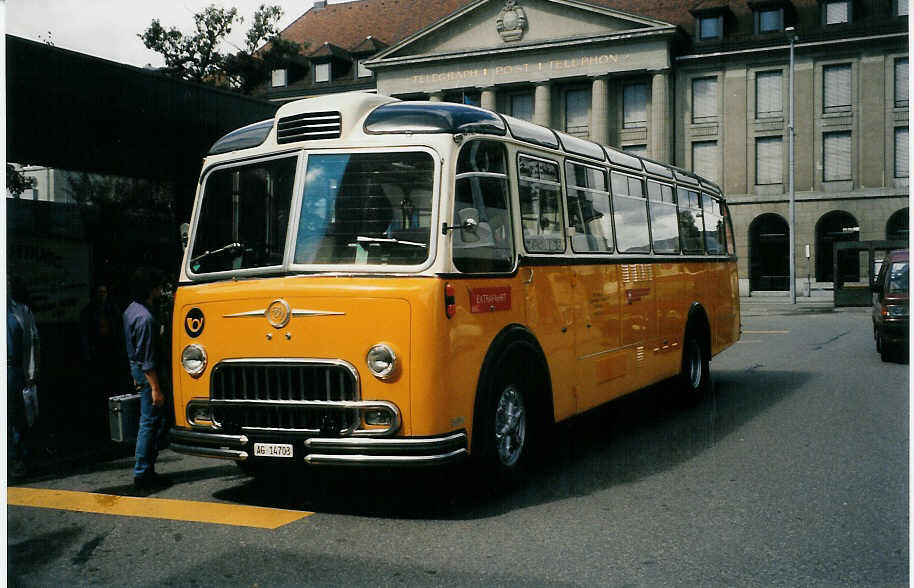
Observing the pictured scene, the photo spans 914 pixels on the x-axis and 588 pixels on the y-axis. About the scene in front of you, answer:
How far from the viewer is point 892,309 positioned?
15.9m

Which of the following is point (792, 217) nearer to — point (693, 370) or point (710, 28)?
point (710, 28)

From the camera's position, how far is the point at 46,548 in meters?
6.03

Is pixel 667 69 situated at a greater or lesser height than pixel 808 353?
greater

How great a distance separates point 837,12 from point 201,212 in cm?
4745

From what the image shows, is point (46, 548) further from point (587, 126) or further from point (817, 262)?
point (587, 126)

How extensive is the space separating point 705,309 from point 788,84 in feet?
137

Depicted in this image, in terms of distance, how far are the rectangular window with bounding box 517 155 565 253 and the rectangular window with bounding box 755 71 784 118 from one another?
46.2 metres

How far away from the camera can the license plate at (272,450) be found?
6.51 m

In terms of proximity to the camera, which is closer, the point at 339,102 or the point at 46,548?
the point at 46,548

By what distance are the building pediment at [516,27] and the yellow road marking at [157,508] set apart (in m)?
49.8

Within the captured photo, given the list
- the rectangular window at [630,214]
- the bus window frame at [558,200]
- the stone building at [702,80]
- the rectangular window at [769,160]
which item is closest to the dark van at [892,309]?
the rectangular window at [630,214]

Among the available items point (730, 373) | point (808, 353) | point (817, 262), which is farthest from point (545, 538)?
point (817, 262)

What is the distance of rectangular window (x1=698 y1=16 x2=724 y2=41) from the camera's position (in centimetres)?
5328

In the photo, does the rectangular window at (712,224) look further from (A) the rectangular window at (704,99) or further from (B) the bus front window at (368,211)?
(A) the rectangular window at (704,99)
